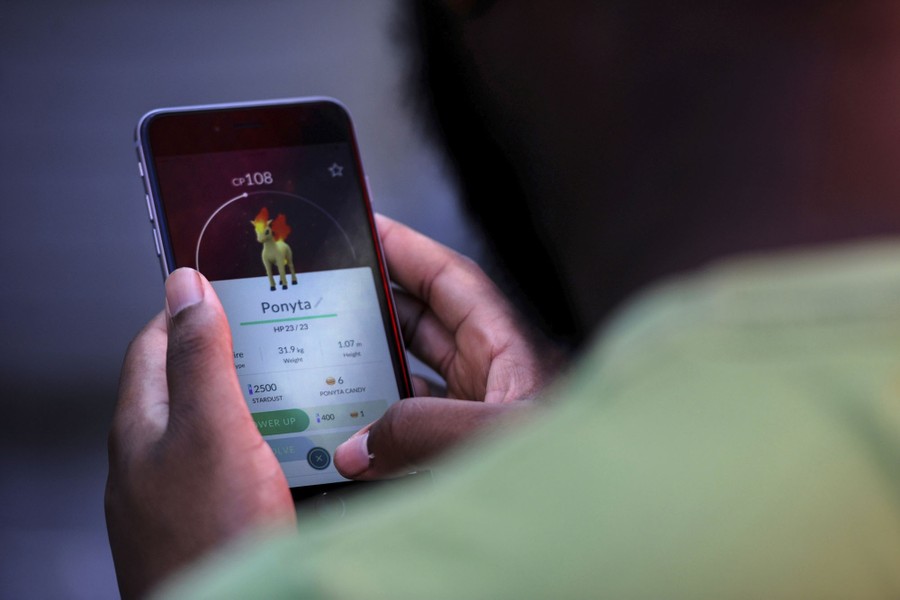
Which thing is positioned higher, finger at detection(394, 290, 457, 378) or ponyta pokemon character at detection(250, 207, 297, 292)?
ponyta pokemon character at detection(250, 207, 297, 292)

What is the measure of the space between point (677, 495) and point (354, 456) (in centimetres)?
41

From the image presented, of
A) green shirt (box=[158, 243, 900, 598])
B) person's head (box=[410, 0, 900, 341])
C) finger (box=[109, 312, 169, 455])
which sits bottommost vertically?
finger (box=[109, 312, 169, 455])

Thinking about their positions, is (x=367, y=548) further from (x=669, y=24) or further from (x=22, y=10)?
(x=22, y=10)

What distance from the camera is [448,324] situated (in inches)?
30.6

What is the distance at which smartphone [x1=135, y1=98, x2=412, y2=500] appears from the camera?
668 millimetres

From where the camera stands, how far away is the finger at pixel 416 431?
0.55 m

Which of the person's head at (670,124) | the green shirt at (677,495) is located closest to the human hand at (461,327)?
the person's head at (670,124)

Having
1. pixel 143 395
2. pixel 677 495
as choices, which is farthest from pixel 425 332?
pixel 677 495

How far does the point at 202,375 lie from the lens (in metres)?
0.49

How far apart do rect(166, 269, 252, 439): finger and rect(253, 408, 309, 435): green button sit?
0.49 ft

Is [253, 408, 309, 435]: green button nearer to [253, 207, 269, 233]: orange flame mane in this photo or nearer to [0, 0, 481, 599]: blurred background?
[253, 207, 269, 233]: orange flame mane

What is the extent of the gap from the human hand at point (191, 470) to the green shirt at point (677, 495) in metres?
0.25

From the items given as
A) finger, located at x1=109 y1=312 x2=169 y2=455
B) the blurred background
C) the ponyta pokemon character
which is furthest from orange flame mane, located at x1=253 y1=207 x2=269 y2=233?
the blurred background

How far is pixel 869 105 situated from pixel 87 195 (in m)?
0.89
